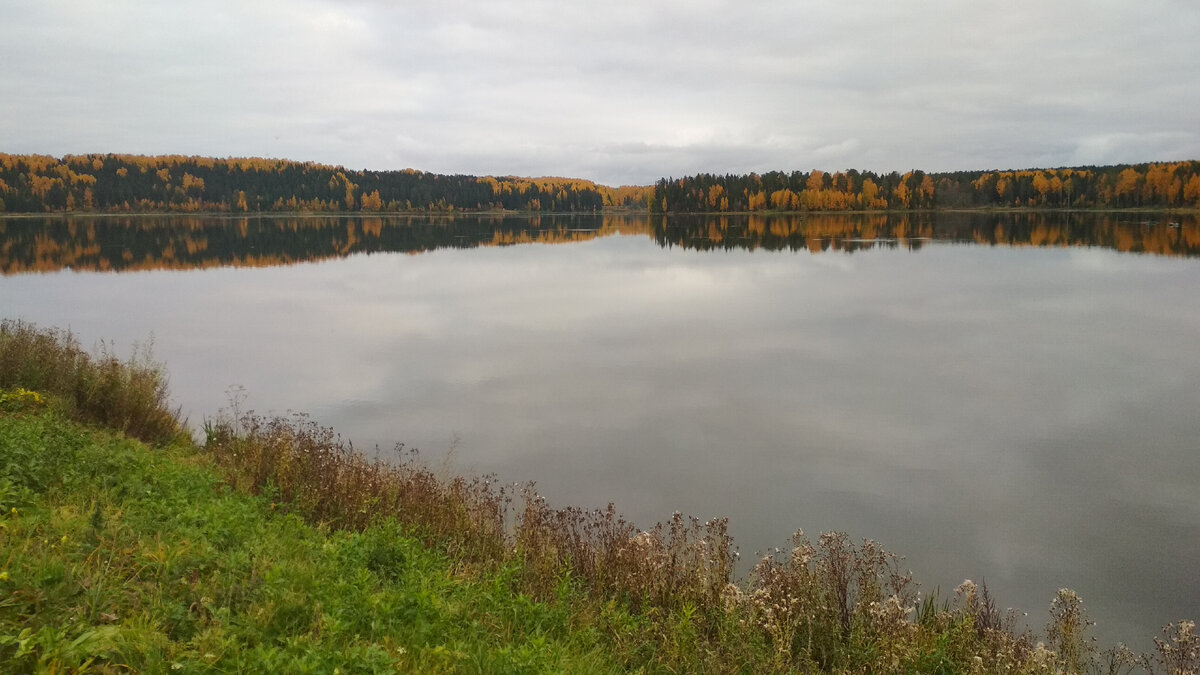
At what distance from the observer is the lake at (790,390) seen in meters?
10.5

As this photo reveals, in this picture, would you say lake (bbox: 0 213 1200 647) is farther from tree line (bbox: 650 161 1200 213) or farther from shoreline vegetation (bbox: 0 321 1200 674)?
tree line (bbox: 650 161 1200 213)

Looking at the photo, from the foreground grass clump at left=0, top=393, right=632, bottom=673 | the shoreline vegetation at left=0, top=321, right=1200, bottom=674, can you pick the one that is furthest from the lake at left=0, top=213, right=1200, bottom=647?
the foreground grass clump at left=0, top=393, right=632, bottom=673

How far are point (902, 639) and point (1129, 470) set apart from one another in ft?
28.4

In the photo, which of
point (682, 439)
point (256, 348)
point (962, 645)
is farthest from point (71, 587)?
point (256, 348)

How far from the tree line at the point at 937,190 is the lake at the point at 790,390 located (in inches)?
4389

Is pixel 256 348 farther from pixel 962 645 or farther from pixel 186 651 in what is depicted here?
pixel 962 645

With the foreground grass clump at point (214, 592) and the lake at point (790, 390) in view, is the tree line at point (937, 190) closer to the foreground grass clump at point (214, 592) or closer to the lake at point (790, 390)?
the lake at point (790, 390)

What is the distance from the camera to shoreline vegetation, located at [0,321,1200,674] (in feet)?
17.0

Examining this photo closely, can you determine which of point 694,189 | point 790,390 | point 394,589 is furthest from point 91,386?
point 694,189

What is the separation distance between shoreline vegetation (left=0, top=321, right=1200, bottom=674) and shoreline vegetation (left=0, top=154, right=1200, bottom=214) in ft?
498

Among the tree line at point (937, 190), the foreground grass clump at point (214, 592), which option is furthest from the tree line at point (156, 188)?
the foreground grass clump at point (214, 592)

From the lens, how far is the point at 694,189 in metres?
174

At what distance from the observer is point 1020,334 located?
80.4 ft

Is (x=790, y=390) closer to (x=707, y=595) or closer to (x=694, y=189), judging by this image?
(x=707, y=595)
